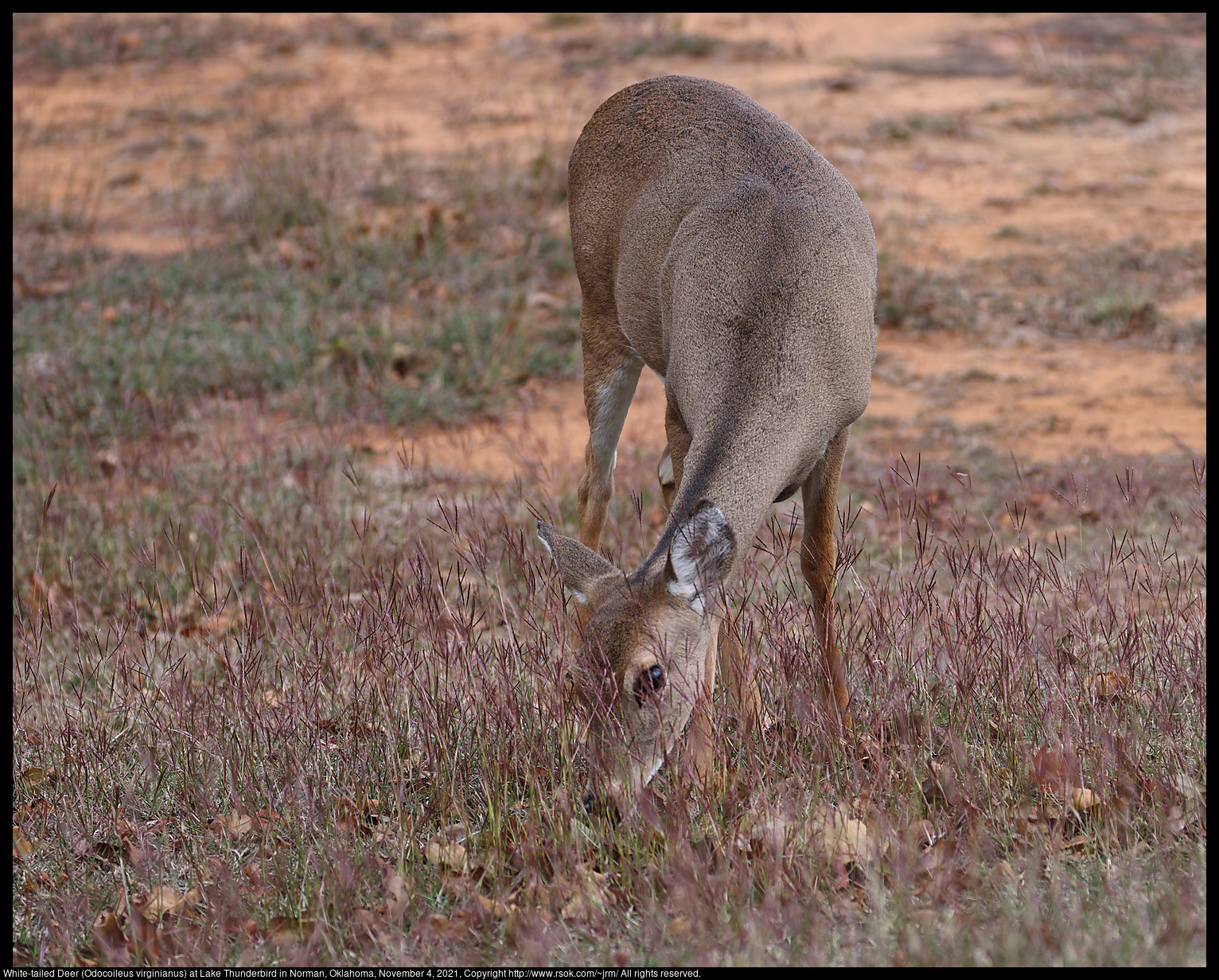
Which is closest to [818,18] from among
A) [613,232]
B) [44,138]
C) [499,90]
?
[499,90]

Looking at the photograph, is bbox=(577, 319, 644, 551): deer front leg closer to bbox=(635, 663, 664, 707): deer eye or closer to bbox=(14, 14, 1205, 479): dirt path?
bbox=(14, 14, 1205, 479): dirt path

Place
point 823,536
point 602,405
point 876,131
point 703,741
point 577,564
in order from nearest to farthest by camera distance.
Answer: point 703,741 < point 577,564 < point 823,536 < point 602,405 < point 876,131

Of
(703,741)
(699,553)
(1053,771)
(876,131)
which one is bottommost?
(876,131)

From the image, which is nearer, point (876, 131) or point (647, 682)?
point (647, 682)

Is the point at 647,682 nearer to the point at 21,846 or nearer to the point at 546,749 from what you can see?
the point at 546,749

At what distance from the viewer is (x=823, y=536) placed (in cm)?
419

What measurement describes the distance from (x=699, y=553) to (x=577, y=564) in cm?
46

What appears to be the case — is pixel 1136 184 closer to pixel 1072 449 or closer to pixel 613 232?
pixel 1072 449

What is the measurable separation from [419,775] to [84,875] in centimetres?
97

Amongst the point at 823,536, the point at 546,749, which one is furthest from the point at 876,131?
the point at 546,749

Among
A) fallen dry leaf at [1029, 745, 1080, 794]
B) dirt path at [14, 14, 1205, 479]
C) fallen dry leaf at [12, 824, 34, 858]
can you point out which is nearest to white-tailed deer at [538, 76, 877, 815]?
fallen dry leaf at [1029, 745, 1080, 794]

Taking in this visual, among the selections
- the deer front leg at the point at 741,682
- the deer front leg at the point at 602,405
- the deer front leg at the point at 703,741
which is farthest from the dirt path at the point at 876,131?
the deer front leg at the point at 703,741

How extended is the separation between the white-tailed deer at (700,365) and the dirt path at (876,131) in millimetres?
1139

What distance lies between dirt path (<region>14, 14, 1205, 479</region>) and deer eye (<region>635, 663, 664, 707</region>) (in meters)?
2.77
